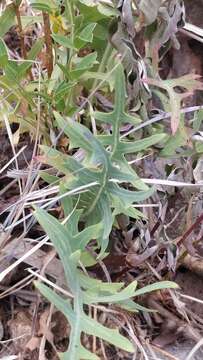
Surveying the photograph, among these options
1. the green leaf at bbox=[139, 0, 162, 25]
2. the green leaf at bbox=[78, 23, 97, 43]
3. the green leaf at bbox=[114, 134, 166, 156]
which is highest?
the green leaf at bbox=[139, 0, 162, 25]

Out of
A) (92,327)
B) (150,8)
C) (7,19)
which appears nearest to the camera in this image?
(92,327)

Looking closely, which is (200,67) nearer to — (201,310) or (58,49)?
(58,49)

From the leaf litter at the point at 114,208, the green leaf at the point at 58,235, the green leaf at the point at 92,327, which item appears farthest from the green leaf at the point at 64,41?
the green leaf at the point at 92,327

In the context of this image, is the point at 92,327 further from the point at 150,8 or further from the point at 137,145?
the point at 150,8

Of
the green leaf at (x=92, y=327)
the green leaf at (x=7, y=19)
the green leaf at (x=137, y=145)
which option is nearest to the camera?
the green leaf at (x=92, y=327)

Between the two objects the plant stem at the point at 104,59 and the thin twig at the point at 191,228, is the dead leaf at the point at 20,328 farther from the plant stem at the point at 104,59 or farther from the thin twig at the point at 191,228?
the plant stem at the point at 104,59

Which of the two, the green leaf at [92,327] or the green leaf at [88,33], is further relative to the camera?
the green leaf at [88,33]

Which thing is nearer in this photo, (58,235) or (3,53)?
(58,235)

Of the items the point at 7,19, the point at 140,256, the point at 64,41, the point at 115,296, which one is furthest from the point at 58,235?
the point at 7,19

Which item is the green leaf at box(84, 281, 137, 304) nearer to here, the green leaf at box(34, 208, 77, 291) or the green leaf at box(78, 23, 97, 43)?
the green leaf at box(34, 208, 77, 291)

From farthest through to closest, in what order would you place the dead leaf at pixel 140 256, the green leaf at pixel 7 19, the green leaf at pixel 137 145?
the green leaf at pixel 7 19
the dead leaf at pixel 140 256
the green leaf at pixel 137 145

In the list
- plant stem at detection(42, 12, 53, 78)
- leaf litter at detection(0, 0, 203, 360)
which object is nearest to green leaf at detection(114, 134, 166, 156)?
leaf litter at detection(0, 0, 203, 360)
